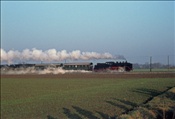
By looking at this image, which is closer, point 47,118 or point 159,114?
Answer: point 159,114

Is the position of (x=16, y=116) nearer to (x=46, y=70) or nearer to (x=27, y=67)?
(x=46, y=70)

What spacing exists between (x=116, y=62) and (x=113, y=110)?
6639cm

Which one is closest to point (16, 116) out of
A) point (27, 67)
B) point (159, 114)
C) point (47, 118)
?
point (47, 118)

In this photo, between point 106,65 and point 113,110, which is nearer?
point 113,110

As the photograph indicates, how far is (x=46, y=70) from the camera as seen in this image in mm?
91812

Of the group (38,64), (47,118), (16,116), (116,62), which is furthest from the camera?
(38,64)

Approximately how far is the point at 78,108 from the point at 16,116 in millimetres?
3280

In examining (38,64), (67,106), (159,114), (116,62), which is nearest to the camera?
(159,114)

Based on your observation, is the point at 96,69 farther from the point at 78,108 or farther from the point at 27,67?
the point at 78,108

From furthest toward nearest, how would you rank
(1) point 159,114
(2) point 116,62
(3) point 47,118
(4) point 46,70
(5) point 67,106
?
(4) point 46,70 → (2) point 116,62 → (5) point 67,106 → (3) point 47,118 → (1) point 159,114

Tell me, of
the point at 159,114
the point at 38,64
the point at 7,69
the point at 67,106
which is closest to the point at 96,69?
the point at 38,64

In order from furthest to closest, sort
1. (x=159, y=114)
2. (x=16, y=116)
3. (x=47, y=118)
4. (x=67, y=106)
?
1. (x=67, y=106)
2. (x=16, y=116)
3. (x=47, y=118)
4. (x=159, y=114)

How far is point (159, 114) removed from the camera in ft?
43.1

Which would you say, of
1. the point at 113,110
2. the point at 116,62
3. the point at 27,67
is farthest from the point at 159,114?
the point at 27,67
